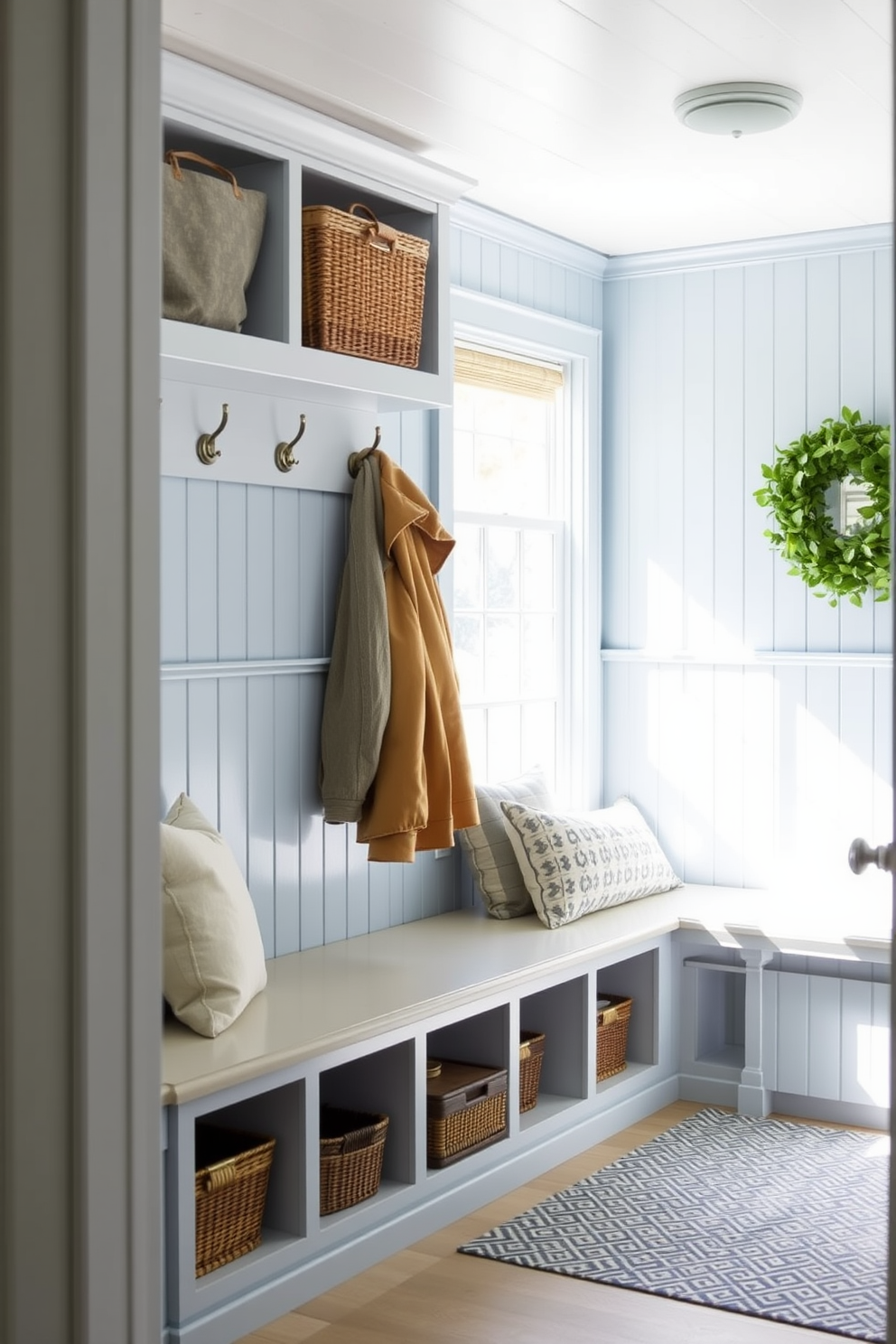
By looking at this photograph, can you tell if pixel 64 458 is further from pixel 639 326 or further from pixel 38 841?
pixel 639 326

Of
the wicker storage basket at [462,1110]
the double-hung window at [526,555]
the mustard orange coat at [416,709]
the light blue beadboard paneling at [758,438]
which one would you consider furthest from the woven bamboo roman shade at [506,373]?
the wicker storage basket at [462,1110]

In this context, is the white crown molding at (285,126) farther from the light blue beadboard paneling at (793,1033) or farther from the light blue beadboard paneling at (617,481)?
the light blue beadboard paneling at (793,1033)

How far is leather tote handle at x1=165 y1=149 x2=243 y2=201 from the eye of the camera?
283 cm

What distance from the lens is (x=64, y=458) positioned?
1301 millimetres

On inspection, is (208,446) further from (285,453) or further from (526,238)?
(526,238)

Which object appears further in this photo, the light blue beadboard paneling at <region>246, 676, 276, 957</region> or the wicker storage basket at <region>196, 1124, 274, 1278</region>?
the light blue beadboard paneling at <region>246, 676, 276, 957</region>

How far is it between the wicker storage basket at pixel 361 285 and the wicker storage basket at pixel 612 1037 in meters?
1.86

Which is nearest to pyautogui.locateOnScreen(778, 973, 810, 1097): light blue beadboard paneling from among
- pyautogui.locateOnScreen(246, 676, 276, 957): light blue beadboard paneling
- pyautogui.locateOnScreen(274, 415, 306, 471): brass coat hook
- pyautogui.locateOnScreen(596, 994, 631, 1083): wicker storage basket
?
pyautogui.locateOnScreen(596, 994, 631, 1083): wicker storage basket

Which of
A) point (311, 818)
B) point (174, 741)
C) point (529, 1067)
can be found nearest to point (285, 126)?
point (174, 741)

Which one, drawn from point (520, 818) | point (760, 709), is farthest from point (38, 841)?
point (760, 709)

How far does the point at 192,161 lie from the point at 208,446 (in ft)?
1.94

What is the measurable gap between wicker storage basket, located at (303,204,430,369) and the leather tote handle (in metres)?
0.23

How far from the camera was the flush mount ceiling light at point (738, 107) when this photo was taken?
3178 mm

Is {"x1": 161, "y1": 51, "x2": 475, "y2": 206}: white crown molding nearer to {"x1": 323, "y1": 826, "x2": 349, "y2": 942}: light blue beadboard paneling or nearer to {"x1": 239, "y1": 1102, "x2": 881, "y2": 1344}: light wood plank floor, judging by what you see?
{"x1": 323, "y1": 826, "x2": 349, "y2": 942}: light blue beadboard paneling
